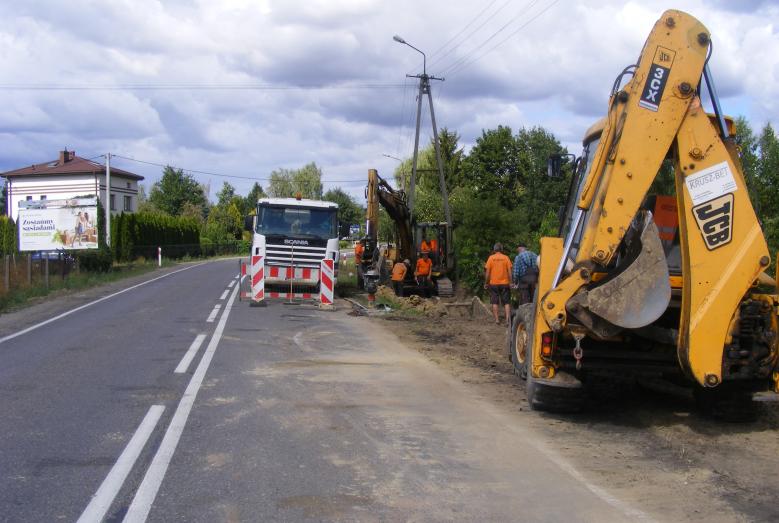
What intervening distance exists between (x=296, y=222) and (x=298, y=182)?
2816 inches

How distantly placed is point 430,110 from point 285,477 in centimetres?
2785

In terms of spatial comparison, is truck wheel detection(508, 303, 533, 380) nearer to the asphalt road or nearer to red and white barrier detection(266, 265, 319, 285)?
the asphalt road

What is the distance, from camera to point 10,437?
6.68m

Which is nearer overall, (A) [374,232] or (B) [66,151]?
(A) [374,232]

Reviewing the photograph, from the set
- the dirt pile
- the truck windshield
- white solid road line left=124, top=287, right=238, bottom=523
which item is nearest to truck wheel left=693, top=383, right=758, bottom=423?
white solid road line left=124, top=287, right=238, bottom=523

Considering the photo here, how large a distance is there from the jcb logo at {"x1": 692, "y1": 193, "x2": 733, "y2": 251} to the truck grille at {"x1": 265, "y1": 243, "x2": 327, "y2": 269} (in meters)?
15.3

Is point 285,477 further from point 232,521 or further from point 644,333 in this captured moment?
point 644,333

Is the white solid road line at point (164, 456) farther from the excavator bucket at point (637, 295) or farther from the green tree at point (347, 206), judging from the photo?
the green tree at point (347, 206)

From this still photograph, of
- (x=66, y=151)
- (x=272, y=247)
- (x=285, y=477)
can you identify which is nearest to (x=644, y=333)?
(x=285, y=477)

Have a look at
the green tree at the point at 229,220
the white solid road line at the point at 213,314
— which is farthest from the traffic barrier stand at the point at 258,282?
the green tree at the point at 229,220

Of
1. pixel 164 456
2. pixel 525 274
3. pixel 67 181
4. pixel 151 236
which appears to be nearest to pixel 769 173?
pixel 525 274

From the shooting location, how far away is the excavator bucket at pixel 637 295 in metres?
6.59

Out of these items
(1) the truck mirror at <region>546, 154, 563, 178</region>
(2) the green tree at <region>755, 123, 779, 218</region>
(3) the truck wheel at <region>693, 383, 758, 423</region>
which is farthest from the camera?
(2) the green tree at <region>755, 123, 779, 218</region>

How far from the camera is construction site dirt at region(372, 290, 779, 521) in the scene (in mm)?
5310
